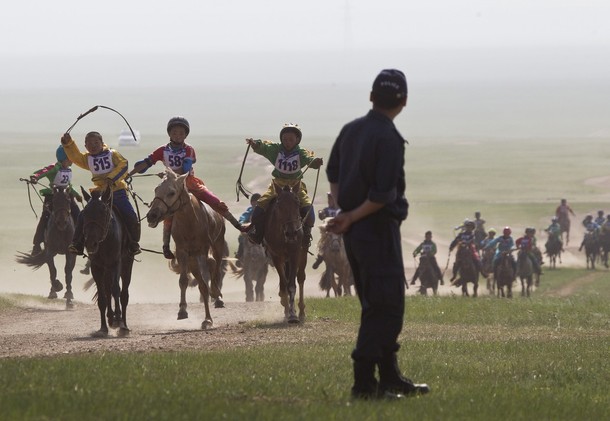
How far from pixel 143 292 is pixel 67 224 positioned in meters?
12.4

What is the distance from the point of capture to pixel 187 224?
18156mm

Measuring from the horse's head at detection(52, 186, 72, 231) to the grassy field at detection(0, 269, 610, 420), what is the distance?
8.63 m

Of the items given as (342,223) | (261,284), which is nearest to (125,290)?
(342,223)

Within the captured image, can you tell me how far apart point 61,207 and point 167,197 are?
7.66m

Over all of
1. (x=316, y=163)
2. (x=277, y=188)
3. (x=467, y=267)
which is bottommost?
(x=467, y=267)

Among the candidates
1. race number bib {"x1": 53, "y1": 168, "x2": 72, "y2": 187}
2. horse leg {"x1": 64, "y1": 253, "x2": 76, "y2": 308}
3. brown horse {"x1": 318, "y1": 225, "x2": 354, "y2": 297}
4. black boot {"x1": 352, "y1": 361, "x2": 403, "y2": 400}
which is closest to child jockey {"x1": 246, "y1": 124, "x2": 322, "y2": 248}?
race number bib {"x1": 53, "y1": 168, "x2": 72, "y2": 187}

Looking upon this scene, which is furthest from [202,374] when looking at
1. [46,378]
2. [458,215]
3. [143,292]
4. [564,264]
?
[458,215]

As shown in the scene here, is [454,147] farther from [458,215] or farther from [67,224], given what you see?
[67,224]

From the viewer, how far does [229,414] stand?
8.34 metres

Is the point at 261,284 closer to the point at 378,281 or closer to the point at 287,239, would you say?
the point at 287,239

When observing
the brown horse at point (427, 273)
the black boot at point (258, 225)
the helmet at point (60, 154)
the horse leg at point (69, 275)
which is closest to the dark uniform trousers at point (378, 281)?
the black boot at point (258, 225)

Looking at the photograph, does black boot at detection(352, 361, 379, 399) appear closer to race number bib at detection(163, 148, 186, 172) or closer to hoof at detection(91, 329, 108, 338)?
hoof at detection(91, 329, 108, 338)

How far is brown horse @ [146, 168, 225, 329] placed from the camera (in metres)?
17.2

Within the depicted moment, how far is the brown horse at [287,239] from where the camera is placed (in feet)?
60.1
